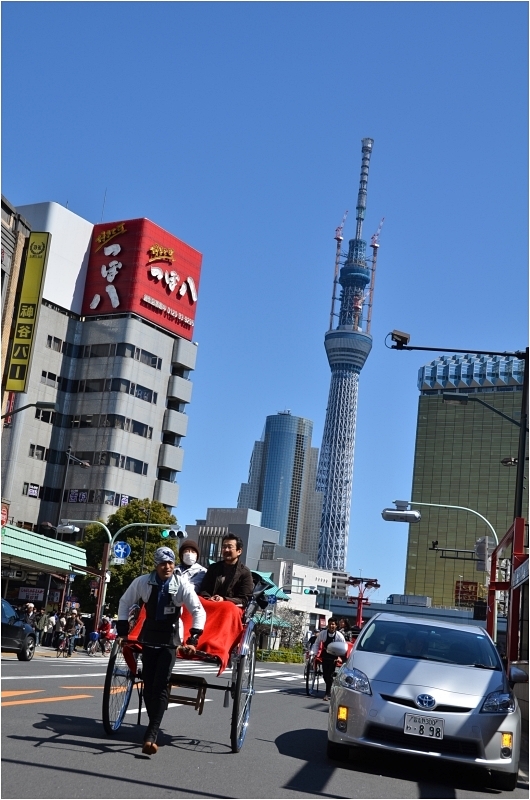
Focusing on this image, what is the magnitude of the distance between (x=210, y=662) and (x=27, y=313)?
3607cm

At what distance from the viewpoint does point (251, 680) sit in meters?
9.47

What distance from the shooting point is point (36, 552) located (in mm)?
42688

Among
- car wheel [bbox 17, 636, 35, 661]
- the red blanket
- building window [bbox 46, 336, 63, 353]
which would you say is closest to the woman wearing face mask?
the red blanket

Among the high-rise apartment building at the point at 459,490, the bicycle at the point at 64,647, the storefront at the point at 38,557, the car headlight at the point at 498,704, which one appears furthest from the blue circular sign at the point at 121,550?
the high-rise apartment building at the point at 459,490

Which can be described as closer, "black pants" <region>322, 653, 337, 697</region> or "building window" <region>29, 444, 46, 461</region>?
"black pants" <region>322, 653, 337, 697</region>

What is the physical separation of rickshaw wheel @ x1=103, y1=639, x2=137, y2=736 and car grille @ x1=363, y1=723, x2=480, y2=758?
216cm

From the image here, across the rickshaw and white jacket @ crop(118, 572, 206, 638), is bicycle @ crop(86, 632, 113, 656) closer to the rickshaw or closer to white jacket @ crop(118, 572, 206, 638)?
the rickshaw

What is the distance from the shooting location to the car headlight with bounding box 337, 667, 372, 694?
28.9 ft

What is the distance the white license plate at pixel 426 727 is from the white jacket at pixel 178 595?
1900 mm

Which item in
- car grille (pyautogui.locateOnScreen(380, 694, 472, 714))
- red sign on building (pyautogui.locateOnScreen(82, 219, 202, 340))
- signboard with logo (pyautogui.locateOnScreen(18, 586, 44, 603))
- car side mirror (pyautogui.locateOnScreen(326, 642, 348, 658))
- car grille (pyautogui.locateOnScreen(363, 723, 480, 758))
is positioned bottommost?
car grille (pyautogui.locateOnScreen(363, 723, 480, 758))

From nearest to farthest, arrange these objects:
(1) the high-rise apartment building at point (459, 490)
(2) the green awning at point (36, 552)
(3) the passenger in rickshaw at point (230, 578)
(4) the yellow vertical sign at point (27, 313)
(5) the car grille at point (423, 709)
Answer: (5) the car grille at point (423, 709) < (3) the passenger in rickshaw at point (230, 578) < (2) the green awning at point (36, 552) < (4) the yellow vertical sign at point (27, 313) < (1) the high-rise apartment building at point (459, 490)

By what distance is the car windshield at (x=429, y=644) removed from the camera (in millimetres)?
9711

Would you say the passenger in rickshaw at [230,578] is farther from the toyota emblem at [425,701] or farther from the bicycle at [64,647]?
the bicycle at [64,647]

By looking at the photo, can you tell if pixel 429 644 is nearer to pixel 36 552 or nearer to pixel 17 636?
pixel 17 636
